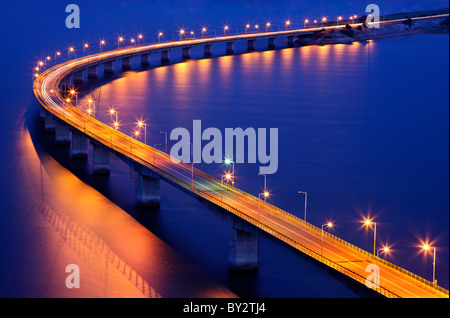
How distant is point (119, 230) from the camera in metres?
80.6

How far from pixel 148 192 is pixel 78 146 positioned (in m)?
28.3

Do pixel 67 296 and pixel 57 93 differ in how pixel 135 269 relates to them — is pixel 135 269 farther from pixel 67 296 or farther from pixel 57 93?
pixel 57 93

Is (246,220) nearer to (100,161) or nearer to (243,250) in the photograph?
(243,250)

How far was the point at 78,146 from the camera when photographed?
110688 mm

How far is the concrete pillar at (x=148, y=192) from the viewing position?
86.3 m

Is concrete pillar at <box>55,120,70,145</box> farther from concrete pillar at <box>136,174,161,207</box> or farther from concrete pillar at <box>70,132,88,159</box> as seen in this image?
concrete pillar at <box>136,174,161,207</box>

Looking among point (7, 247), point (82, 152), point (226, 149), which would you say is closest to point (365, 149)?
point (226, 149)

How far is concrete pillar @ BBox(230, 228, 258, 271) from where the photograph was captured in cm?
6662

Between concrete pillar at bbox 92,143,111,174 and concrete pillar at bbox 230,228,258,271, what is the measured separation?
131 ft

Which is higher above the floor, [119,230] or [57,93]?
[57,93]

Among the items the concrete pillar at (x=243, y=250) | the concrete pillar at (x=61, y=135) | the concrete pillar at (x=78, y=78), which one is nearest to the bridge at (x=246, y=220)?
the concrete pillar at (x=243, y=250)

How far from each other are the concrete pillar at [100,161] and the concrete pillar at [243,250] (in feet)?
131

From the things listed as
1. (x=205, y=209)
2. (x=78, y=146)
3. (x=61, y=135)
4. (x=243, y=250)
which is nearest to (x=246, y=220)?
(x=243, y=250)

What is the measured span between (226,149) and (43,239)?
49.7 meters
